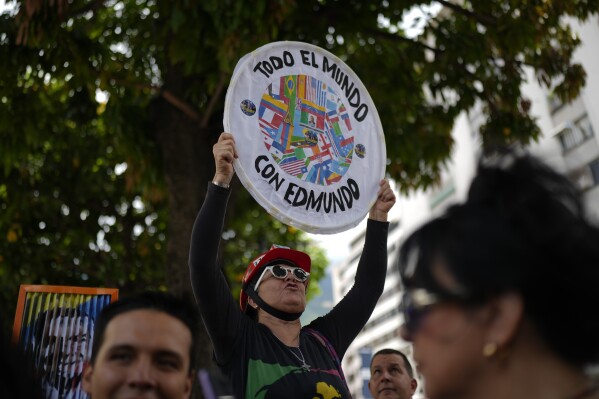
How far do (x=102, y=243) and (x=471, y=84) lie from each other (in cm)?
571

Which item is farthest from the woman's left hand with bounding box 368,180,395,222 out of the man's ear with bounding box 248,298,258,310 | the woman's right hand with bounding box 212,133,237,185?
the woman's right hand with bounding box 212,133,237,185

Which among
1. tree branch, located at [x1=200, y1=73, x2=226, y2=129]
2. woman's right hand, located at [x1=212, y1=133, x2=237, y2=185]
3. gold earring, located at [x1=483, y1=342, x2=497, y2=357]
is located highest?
tree branch, located at [x1=200, y1=73, x2=226, y2=129]

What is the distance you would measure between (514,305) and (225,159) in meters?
1.65

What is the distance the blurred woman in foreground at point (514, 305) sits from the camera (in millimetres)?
1186

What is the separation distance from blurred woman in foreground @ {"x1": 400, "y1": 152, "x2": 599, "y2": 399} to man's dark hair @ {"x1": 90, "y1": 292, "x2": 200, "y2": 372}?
0.92 metres

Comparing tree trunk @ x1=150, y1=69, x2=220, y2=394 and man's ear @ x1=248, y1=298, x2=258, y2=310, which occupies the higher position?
tree trunk @ x1=150, y1=69, x2=220, y2=394

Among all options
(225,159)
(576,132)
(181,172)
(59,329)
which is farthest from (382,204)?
(576,132)

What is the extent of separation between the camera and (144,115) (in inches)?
264

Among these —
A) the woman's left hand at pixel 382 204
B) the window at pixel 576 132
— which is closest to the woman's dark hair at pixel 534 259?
the woman's left hand at pixel 382 204

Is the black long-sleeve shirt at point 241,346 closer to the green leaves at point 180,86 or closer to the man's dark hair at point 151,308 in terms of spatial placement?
the man's dark hair at point 151,308

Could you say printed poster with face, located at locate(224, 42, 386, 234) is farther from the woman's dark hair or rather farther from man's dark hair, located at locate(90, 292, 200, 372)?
the woman's dark hair

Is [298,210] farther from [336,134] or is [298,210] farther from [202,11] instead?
[202,11]

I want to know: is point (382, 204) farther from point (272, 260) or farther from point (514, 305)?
point (514, 305)

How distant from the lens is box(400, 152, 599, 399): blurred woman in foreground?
3.89 ft
